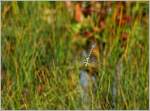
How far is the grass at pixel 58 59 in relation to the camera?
11.9 feet

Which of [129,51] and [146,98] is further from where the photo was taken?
[129,51]

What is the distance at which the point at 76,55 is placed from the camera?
15.8 feet

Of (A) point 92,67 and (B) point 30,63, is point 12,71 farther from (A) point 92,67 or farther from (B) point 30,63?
(A) point 92,67

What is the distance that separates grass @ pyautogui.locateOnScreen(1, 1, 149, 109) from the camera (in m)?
3.61

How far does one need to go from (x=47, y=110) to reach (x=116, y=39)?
1.04 metres

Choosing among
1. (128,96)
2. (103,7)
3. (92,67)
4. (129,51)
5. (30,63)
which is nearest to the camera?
(128,96)

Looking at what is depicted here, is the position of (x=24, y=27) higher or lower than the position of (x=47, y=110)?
higher

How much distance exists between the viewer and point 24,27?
15.3ft

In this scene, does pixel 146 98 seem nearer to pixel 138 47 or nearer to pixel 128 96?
pixel 128 96

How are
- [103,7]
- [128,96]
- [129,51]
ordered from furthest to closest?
[103,7] < [129,51] < [128,96]

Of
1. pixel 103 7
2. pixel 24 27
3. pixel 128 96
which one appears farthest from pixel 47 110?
pixel 103 7

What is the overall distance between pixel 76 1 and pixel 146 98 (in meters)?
2.13

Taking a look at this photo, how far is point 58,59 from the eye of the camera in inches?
172

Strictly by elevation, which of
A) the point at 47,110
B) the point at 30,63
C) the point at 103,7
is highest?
the point at 103,7
